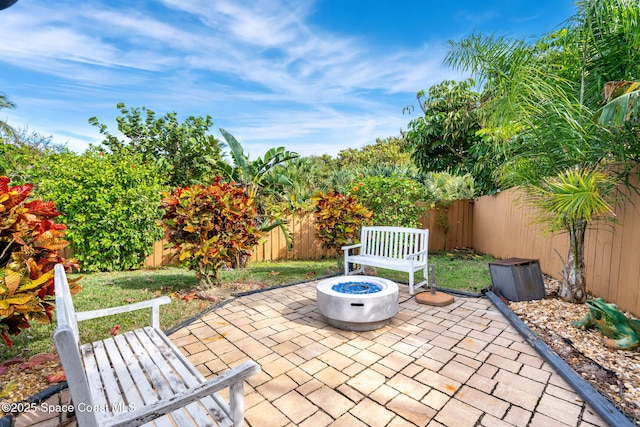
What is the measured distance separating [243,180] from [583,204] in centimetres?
698

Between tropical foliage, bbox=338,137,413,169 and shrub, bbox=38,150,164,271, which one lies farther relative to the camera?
tropical foliage, bbox=338,137,413,169

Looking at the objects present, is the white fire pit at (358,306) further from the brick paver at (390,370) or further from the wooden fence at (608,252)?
the wooden fence at (608,252)

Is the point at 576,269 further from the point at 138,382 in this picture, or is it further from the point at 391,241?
the point at 138,382

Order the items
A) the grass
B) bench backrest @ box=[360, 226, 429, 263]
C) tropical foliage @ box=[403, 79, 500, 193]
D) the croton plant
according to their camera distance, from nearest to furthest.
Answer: the croton plant
the grass
bench backrest @ box=[360, 226, 429, 263]
tropical foliage @ box=[403, 79, 500, 193]

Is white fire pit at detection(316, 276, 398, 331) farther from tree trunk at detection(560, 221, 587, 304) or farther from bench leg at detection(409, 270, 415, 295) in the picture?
tree trunk at detection(560, 221, 587, 304)

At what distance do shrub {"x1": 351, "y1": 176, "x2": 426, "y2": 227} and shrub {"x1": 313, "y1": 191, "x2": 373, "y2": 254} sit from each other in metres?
0.84

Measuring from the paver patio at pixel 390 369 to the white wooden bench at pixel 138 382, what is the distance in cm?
64

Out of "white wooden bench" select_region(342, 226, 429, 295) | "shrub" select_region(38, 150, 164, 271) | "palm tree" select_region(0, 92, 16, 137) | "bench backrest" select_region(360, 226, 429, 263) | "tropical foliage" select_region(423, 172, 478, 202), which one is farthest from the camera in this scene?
"palm tree" select_region(0, 92, 16, 137)

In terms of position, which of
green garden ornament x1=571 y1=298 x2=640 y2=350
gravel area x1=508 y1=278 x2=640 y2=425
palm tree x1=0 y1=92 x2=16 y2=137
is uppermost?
palm tree x1=0 y1=92 x2=16 y2=137

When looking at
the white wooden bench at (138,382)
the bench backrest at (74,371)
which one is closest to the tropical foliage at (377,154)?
the white wooden bench at (138,382)

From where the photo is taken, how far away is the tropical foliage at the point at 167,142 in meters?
10.5

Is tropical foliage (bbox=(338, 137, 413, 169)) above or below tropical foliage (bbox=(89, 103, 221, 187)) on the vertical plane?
above

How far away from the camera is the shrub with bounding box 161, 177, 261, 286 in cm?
460

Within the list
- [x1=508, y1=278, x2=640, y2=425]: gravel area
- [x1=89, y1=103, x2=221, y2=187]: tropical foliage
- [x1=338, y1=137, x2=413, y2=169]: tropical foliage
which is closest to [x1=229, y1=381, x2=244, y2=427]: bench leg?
[x1=508, y1=278, x2=640, y2=425]: gravel area
